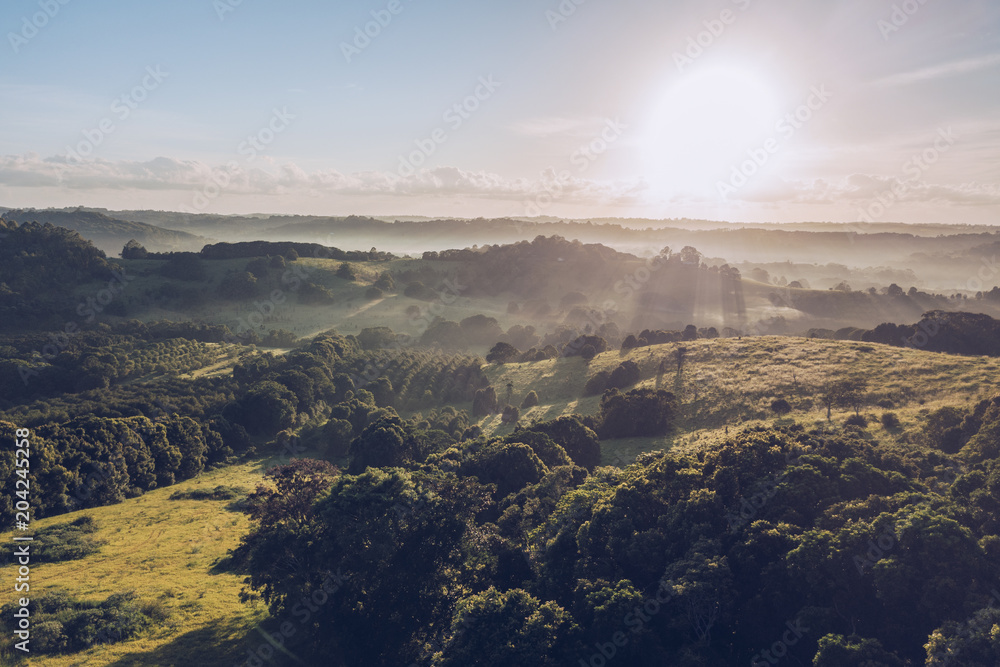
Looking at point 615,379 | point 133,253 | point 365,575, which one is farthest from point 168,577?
point 133,253

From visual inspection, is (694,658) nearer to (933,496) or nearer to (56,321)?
(933,496)

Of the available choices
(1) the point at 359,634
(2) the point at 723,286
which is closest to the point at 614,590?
(1) the point at 359,634

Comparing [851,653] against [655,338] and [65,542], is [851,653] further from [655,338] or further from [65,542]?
[655,338]

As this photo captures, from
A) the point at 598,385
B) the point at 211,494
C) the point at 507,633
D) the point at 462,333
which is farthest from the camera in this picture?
the point at 462,333

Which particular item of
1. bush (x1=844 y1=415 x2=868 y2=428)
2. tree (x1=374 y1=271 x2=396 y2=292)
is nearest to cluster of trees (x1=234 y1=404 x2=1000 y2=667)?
bush (x1=844 y1=415 x2=868 y2=428)

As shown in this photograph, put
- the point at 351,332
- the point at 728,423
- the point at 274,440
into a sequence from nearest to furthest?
the point at 728,423, the point at 274,440, the point at 351,332

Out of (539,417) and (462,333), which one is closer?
(539,417)
